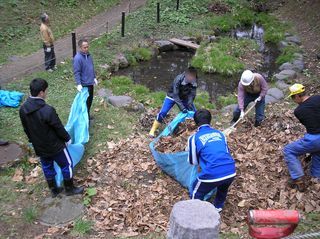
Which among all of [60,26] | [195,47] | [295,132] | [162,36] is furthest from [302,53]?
[60,26]

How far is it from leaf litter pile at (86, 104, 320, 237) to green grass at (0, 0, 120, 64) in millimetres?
6939

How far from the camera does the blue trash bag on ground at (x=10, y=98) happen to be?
930 cm

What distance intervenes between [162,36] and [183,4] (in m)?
3.76

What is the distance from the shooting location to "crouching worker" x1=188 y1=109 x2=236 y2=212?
5.33m

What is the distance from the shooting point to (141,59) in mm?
13734

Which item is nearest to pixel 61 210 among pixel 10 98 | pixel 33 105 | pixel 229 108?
pixel 33 105

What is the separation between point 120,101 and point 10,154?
3235 millimetres

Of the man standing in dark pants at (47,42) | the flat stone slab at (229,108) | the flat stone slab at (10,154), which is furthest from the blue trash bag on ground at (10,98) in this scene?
the flat stone slab at (229,108)

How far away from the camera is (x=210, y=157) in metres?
5.33

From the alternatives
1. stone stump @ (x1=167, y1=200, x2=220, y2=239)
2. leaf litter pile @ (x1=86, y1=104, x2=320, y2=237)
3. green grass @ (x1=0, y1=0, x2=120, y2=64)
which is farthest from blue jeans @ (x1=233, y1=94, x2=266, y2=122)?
green grass @ (x1=0, y1=0, x2=120, y2=64)

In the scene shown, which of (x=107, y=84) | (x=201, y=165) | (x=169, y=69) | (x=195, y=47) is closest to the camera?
(x=201, y=165)

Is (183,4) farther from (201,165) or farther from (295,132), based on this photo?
(201,165)

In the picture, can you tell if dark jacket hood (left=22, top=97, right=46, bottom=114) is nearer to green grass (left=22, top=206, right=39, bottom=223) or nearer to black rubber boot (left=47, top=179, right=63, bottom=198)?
black rubber boot (left=47, top=179, right=63, bottom=198)

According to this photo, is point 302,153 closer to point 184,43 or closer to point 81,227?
point 81,227
